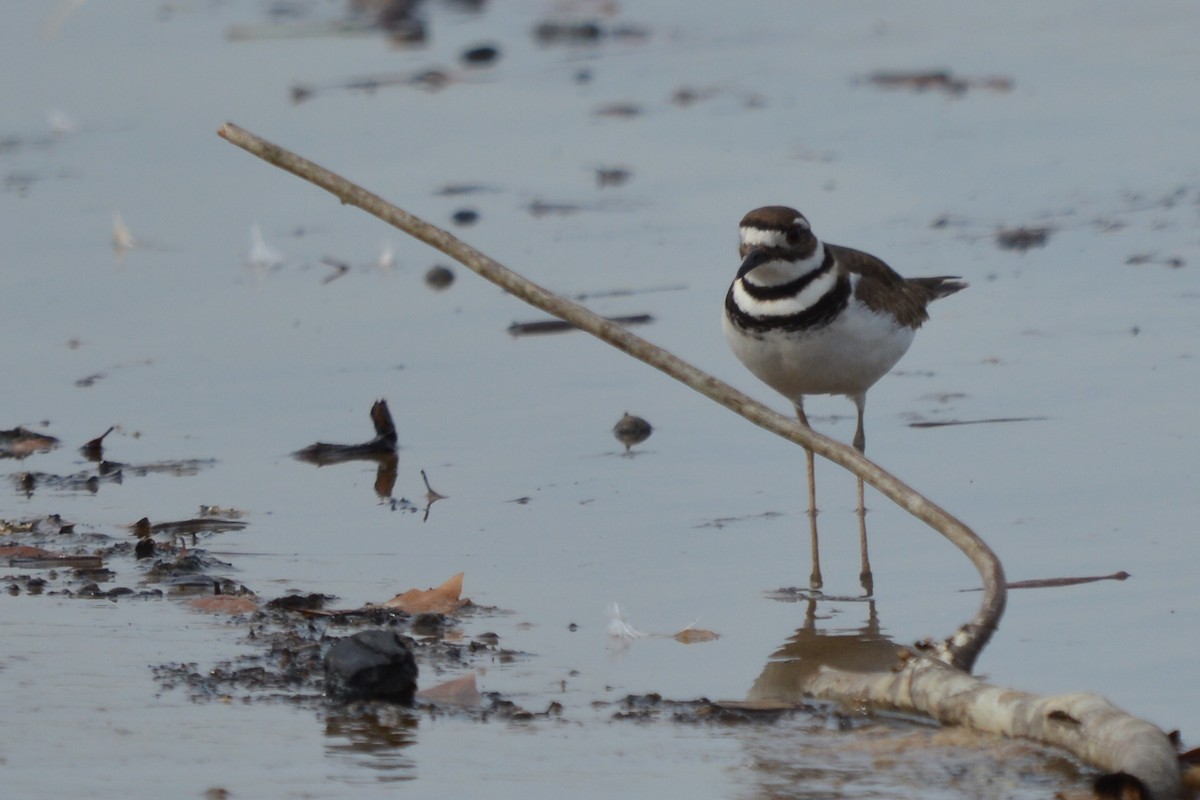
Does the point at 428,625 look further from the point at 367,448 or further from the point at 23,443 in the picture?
the point at 23,443

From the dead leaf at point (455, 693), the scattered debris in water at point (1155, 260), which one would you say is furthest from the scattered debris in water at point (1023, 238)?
the dead leaf at point (455, 693)

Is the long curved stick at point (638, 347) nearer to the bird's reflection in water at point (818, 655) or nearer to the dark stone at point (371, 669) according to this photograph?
the bird's reflection in water at point (818, 655)

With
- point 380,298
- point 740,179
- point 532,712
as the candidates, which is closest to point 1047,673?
point 532,712

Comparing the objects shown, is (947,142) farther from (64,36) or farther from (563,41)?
(64,36)

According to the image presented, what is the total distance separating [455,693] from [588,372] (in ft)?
11.2

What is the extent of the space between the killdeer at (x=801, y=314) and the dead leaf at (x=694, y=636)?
1232mm

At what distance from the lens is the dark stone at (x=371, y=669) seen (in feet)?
13.9

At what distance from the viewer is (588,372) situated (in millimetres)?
7660

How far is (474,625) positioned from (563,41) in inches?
409

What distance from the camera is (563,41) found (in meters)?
14.9

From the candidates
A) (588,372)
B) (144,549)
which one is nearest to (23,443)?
(144,549)

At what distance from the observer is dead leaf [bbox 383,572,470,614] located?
5098 mm

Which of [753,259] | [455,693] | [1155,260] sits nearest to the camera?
[455,693]

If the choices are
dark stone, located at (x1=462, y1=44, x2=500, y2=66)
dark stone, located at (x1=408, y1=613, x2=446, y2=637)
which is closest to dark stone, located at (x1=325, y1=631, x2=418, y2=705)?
dark stone, located at (x1=408, y1=613, x2=446, y2=637)
